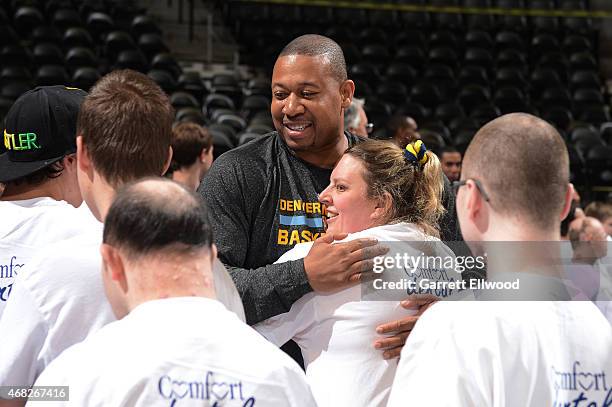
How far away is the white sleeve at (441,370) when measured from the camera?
1.84 m

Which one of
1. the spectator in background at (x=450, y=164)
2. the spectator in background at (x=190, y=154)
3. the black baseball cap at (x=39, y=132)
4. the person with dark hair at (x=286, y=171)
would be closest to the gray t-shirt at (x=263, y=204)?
the person with dark hair at (x=286, y=171)

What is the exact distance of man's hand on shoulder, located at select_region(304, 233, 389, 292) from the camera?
2.60m

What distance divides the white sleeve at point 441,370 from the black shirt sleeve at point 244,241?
76cm

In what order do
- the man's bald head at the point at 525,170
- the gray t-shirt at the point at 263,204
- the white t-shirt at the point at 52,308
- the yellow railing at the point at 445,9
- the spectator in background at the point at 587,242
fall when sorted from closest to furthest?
the man's bald head at the point at 525,170 < the white t-shirt at the point at 52,308 < the gray t-shirt at the point at 263,204 < the spectator in background at the point at 587,242 < the yellow railing at the point at 445,9

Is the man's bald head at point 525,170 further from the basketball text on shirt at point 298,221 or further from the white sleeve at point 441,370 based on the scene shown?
the basketball text on shirt at point 298,221

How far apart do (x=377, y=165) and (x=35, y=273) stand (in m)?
1.16

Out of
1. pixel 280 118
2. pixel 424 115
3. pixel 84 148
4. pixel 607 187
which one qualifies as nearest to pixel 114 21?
pixel 424 115

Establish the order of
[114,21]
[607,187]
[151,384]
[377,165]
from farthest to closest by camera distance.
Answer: [114,21] → [607,187] → [377,165] → [151,384]

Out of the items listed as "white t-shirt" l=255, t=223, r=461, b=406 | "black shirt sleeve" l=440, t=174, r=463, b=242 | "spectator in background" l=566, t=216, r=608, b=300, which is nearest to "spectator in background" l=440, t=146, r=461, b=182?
"spectator in background" l=566, t=216, r=608, b=300

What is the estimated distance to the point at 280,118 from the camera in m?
3.28

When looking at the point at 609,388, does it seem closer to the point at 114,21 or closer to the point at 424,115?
the point at 424,115

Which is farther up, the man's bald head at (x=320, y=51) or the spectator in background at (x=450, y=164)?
the man's bald head at (x=320, y=51)

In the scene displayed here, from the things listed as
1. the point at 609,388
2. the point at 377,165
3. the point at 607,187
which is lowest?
the point at 607,187

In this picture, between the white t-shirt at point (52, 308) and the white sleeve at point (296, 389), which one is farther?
the white t-shirt at point (52, 308)
